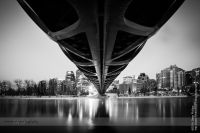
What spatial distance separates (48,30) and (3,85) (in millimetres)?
108844

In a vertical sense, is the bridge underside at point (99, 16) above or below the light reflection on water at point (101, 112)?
above

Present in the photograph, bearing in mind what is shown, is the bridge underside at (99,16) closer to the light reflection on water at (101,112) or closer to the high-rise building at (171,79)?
the light reflection on water at (101,112)

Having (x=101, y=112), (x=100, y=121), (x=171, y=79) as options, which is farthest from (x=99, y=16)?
(x=171, y=79)

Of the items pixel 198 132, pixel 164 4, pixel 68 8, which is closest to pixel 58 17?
pixel 68 8

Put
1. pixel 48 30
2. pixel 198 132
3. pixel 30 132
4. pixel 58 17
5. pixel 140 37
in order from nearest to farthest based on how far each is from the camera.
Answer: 1. pixel 198 132
2. pixel 30 132
3. pixel 58 17
4. pixel 48 30
5. pixel 140 37

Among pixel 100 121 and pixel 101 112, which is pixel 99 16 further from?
pixel 101 112

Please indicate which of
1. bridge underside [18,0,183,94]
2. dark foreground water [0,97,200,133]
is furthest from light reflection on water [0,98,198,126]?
bridge underside [18,0,183,94]

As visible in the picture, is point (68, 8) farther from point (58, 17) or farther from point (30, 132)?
point (30, 132)

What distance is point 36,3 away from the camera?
7.78 m

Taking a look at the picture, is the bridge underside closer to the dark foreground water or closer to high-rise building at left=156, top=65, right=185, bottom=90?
the dark foreground water

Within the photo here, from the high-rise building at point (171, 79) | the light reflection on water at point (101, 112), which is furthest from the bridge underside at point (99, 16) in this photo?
the high-rise building at point (171, 79)

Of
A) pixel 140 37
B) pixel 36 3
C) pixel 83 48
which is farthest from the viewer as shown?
pixel 83 48

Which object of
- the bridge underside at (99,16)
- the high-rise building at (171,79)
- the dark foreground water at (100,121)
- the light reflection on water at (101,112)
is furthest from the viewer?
the high-rise building at (171,79)

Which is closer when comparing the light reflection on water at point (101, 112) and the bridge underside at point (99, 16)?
the bridge underside at point (99, 16)
